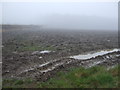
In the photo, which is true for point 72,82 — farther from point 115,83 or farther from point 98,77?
point 115,83

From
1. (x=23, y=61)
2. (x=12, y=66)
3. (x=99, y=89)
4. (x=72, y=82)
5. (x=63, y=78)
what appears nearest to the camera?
(x=99, y=89)

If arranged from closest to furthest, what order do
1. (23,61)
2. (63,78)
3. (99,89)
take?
(99,89) → (63,78) → (23,61)

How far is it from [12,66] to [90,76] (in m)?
6.26

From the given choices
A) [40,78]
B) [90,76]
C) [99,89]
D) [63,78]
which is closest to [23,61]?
[40,78]

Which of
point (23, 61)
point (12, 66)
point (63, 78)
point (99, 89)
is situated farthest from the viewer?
point (23, 61)

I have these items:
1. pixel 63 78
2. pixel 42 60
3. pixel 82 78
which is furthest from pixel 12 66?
pixel 82 78

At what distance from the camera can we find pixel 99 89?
8.30 m

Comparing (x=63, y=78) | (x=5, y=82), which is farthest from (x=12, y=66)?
(x=63, y=78)

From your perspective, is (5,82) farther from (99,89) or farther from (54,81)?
(99,89)

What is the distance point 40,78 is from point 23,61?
508 cm

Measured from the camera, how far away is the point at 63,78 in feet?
32.3

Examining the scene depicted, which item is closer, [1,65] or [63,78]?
[63,78]

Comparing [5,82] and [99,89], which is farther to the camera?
[5,82]

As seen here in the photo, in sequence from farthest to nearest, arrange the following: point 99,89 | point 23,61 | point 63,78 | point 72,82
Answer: point 23,61, point 63,78, point 72,82, point 99,89
